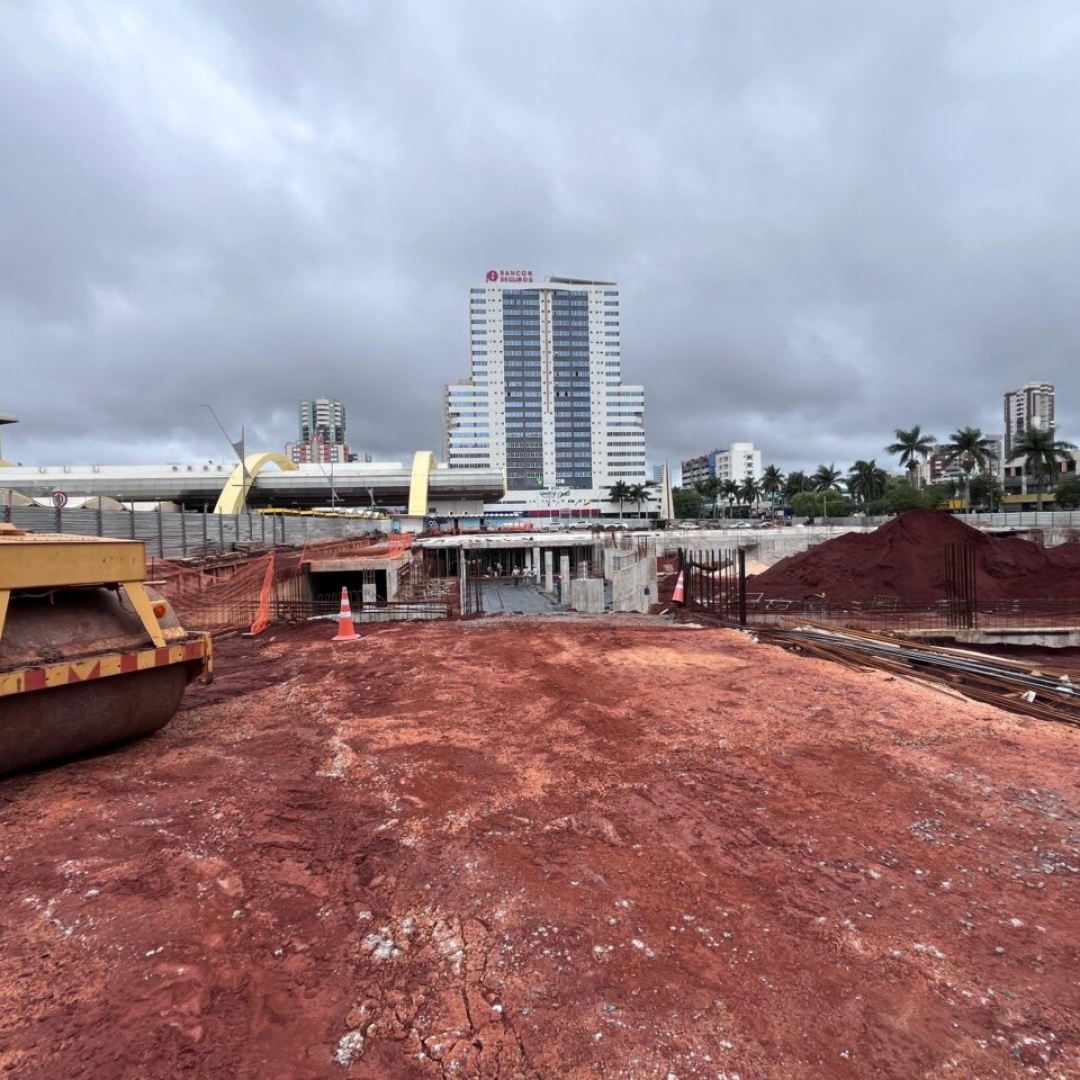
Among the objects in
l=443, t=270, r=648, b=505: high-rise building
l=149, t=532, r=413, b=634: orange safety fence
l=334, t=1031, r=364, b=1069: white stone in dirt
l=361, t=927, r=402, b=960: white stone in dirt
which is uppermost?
l=443, t=270, r=648, b=505: high-rise building

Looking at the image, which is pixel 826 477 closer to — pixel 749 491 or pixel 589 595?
pixel 749 491

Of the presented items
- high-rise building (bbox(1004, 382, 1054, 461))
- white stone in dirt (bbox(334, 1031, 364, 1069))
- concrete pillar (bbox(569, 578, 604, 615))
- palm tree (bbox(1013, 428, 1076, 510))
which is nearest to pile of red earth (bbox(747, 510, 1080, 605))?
concrete pillar (bbox(569, 578, 604, 615))

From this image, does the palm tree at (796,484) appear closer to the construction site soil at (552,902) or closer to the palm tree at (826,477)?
the palm tree at (826,477)

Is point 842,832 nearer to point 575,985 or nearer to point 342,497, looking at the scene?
point 575,985

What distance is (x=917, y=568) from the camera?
72.5 ft

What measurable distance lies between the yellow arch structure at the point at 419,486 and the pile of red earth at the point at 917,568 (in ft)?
181

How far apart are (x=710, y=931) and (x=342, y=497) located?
85.0 meters

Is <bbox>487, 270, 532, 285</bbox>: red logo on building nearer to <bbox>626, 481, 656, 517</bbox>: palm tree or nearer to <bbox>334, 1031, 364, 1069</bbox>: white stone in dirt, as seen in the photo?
<bbox>626, 481, 656, 517</bbox>: palm tree

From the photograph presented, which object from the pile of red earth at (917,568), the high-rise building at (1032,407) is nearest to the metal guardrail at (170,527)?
the pile of red earth at (917,568)

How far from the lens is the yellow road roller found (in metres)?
3.87

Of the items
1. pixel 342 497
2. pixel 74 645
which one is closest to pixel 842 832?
pixel 74 645

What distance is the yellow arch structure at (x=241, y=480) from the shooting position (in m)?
66.3

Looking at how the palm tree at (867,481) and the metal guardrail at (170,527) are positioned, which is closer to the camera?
the metal guardrail at (170,527)

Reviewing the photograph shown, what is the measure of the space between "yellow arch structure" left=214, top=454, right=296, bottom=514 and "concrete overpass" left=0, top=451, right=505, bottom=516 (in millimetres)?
130
